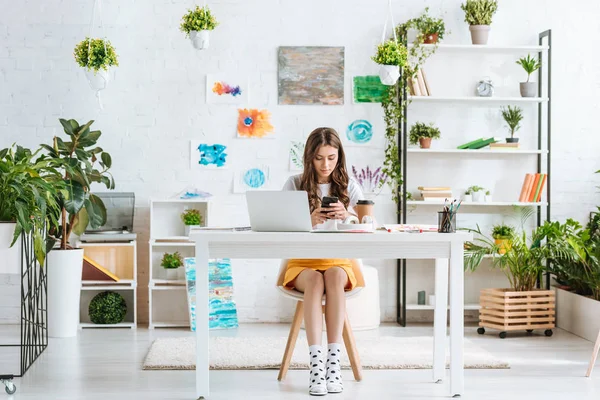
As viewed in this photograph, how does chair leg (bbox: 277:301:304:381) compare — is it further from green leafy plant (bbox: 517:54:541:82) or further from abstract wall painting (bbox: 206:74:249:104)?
green leafy plant (bbox: 517:54:541:82)

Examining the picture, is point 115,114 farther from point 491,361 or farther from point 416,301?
point 491,361

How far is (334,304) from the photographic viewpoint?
145 inches

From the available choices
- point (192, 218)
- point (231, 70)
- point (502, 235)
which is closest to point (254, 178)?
point (192, 218)

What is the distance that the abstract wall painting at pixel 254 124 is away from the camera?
233 inches

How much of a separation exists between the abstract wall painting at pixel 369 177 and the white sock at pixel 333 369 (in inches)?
97.0

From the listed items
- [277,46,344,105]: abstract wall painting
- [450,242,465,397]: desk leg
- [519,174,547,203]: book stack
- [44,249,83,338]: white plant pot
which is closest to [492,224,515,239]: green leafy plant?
[519,174,547,203]: book stack

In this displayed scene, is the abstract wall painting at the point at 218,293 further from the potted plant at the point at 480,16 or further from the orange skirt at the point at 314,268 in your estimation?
the potted plant at the point at 480,16

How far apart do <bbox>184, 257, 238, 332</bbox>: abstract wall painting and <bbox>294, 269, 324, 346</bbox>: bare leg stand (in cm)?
197

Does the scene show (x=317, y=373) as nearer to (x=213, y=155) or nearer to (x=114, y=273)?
(x=114, y=273)

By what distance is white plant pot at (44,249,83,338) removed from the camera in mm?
5281

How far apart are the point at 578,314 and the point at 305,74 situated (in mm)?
2482

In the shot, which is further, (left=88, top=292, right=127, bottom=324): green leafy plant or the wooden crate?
(left=88, top=292, right=127, bottom=324): green leafy plant

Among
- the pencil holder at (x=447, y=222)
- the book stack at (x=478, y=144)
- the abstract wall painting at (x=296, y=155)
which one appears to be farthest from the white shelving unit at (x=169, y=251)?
the pencil holder at (x=447, y=222)

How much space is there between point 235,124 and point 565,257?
2.44 metres
